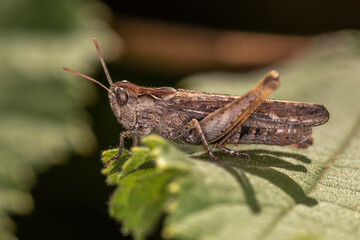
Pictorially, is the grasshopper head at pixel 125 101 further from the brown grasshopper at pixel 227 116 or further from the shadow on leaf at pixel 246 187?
the shadow on leaf at pixel 246 187

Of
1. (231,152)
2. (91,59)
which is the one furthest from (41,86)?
(231,152)

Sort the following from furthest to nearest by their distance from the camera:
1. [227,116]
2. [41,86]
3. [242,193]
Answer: [41,86]
[227,116]
[242,193]

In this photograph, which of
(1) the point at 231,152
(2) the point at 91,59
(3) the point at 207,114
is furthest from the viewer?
(2) the point at 91,59

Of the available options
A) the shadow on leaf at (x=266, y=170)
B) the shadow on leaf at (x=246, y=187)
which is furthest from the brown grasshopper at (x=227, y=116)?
the shadow on leaf at (x=246, y=187)

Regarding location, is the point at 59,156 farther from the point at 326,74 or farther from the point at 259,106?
the point at 326,74

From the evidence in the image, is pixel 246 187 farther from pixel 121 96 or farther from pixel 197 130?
pixel 121 96

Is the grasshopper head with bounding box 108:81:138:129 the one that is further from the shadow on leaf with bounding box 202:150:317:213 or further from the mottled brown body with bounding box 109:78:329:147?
the shadow on leaf with bounding box 202:150:317:213

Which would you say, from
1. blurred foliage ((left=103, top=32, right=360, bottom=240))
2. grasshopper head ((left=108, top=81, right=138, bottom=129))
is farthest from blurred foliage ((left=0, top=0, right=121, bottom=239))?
blurred foliage ((left=103, top=32, right=360, bottom=240))
